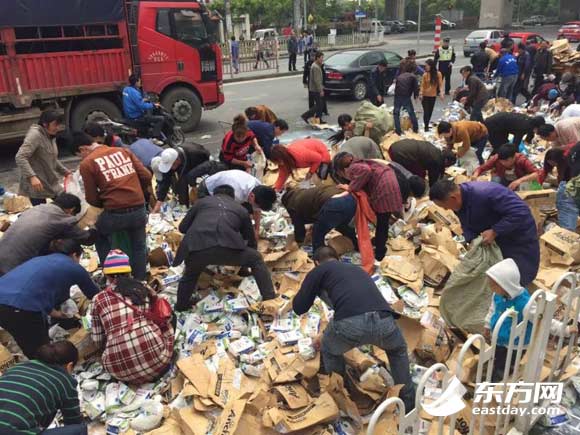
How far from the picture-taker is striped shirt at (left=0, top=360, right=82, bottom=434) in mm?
2615

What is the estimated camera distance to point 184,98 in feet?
34.8

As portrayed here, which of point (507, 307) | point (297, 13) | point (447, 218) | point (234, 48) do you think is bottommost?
point (447, 218)

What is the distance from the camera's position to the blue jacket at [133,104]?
8758 mm

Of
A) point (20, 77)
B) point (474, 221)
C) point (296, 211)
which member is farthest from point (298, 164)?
point (20, 77)

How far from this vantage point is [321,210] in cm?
491

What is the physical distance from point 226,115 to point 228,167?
682 centimetres

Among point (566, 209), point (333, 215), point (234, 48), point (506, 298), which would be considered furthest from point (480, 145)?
point (234, 48)

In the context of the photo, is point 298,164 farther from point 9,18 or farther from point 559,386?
point 9,18

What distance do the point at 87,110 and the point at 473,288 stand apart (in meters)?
7.84

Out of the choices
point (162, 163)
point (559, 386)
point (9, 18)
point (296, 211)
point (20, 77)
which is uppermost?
point (9, 18)

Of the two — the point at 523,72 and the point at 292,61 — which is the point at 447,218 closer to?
the point at 523,72

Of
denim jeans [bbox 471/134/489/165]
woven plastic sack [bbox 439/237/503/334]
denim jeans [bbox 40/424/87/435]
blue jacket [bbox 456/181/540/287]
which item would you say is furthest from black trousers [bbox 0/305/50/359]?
denim jeans [bbox 471/134/489/165]

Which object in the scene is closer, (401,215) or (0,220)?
(401,215)

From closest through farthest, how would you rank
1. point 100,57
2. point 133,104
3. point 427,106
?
point 133,104
point 100,57
point 427,106
